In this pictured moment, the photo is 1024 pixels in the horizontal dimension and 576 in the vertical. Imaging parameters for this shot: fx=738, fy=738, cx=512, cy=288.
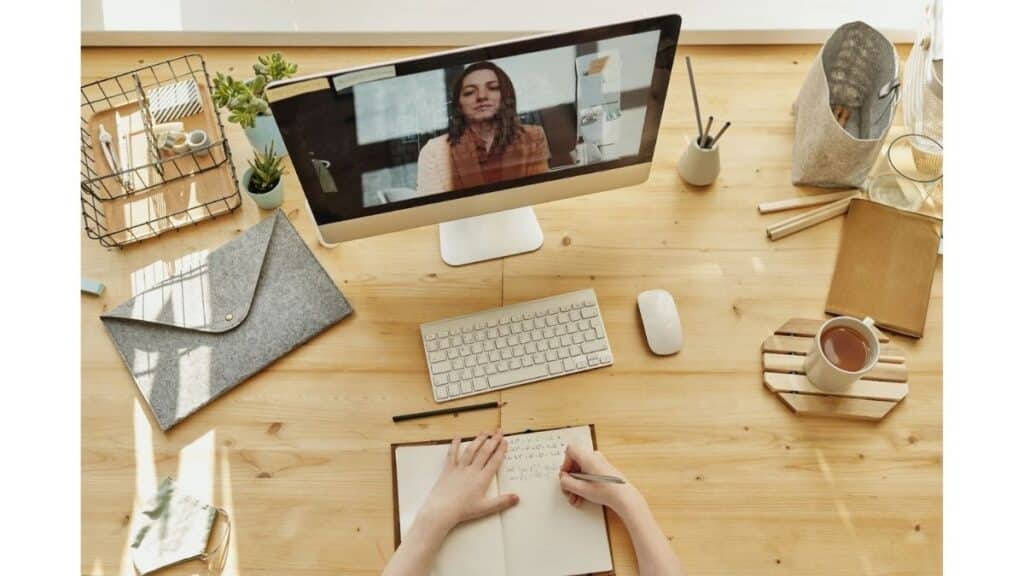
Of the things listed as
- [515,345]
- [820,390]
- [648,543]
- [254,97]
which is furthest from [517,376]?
[254,97]

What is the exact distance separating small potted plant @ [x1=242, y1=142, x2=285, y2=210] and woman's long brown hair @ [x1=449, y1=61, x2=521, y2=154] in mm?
380

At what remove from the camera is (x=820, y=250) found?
1.19 metres

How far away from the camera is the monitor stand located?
118 cm

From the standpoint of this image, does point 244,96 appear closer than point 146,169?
Yes

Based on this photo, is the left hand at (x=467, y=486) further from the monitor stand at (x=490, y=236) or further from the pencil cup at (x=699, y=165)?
the pencil cup at (x=699, y=165)

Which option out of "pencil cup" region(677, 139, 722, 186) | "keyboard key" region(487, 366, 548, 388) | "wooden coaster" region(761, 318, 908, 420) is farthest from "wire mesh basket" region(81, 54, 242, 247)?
"wooden coaster" region(761, 318, 908, 420)

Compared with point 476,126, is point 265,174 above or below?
below

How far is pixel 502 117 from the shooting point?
36.9 inches

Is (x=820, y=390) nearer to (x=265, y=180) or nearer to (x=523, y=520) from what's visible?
(x=523, y=520)

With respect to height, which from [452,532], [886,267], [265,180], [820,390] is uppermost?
[265,180]

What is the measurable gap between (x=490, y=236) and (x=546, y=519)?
1.47 feet

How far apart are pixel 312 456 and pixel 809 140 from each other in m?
0.92

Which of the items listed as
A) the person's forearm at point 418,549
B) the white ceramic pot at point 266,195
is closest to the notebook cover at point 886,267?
the person's forearm at point 418,549

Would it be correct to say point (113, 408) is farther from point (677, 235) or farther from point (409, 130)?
point (677, 235)
